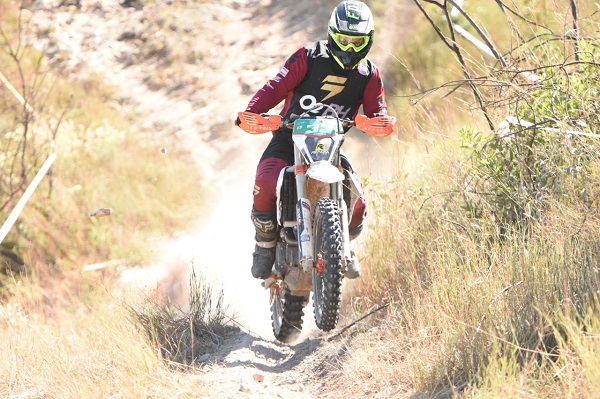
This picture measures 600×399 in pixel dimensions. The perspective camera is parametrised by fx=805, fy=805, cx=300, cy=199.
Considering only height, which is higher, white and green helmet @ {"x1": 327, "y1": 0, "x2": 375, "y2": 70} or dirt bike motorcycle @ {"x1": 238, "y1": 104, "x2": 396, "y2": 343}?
white and green helmet @ {"x1": 327, "y1": 0, "x2": 375, "y2": 70}

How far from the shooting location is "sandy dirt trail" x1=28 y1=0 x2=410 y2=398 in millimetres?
8109

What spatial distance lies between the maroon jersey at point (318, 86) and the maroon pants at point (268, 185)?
13.5 inches

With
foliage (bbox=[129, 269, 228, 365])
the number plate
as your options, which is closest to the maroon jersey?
the number plate

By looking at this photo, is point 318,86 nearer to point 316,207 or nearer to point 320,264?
point 316,207

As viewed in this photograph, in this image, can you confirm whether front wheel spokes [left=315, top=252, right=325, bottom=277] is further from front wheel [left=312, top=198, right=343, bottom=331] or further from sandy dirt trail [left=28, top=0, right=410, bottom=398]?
sandy dirt trail [left=28, top=0, right=410, bottom=398]

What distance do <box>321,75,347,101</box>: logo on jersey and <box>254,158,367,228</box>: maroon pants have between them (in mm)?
609

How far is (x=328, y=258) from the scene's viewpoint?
15.8 feet

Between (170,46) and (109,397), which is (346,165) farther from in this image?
(170,46)

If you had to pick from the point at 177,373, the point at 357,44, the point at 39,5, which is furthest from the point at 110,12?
the point at 177,373

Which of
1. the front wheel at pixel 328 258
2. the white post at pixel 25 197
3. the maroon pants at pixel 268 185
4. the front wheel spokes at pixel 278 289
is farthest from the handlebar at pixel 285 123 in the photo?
the white post at pixel 25 197

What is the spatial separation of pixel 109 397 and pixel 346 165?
2.19 metres

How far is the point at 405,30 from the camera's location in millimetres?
13234

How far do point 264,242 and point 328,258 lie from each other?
103cm

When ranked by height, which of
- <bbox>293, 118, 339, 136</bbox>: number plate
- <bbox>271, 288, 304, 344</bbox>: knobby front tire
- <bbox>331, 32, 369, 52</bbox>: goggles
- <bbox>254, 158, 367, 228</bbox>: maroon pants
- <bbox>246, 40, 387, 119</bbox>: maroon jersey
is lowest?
<bbox>271, 288, 304, 344</bbox>: knobby front tire
